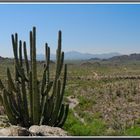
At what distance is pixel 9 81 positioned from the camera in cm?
436

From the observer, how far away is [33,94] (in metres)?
4.36

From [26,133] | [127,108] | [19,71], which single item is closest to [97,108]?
[127,108]

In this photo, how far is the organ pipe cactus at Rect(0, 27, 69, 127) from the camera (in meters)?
4.36

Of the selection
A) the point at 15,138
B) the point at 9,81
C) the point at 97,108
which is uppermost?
the point at 9,81

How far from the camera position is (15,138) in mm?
2938

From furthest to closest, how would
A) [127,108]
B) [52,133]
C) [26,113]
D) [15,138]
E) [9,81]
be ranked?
[127,108] < [26,113] < [9,81] < [52,133] < [15,138]

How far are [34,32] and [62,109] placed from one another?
1.05 m

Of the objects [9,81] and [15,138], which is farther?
[9,81]

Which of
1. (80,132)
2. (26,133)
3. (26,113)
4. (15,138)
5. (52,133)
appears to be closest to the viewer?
(15,138)

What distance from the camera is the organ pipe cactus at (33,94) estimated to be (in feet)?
14.3

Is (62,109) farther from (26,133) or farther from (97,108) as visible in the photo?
(97,108)

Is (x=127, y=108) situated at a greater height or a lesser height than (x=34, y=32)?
lesser

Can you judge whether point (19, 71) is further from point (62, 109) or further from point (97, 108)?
point (97, 108)

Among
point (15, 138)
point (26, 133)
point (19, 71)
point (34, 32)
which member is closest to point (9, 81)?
point (19, 71)
